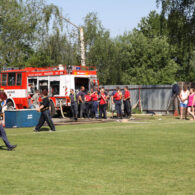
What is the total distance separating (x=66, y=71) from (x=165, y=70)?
1612 inches

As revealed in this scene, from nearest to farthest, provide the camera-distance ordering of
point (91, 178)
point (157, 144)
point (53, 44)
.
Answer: point (91, 178) → point (157, 144) → point (53, 44)

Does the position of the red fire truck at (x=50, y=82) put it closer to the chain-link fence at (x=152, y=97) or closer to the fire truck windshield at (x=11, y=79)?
the fire truck windshield at (x=11, y=79)

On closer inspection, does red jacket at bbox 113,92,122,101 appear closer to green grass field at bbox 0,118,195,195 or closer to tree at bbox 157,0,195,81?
tree at bbox 157,0,195,81

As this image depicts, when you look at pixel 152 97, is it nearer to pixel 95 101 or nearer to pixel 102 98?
pixel 95 101

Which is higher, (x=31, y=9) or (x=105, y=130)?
(x=31, y=9)

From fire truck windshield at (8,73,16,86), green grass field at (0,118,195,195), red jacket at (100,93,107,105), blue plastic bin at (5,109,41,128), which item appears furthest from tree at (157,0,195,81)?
green grass field at (0,118,195,195)

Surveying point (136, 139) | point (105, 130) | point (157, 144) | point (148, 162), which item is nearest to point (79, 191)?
point (148, 162)

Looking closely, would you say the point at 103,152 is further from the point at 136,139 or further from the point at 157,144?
the point at 136,139

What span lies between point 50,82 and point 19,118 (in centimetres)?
672

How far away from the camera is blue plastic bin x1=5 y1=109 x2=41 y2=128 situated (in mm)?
21703

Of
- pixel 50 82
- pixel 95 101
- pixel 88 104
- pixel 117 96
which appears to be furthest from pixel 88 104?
pixel 50 82

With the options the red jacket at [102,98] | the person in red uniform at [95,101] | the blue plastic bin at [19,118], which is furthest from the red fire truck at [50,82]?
the blue plastic bin at [19,118]

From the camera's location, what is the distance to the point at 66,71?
27.6 meters

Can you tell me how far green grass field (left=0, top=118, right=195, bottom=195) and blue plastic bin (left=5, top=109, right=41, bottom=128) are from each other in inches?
192
